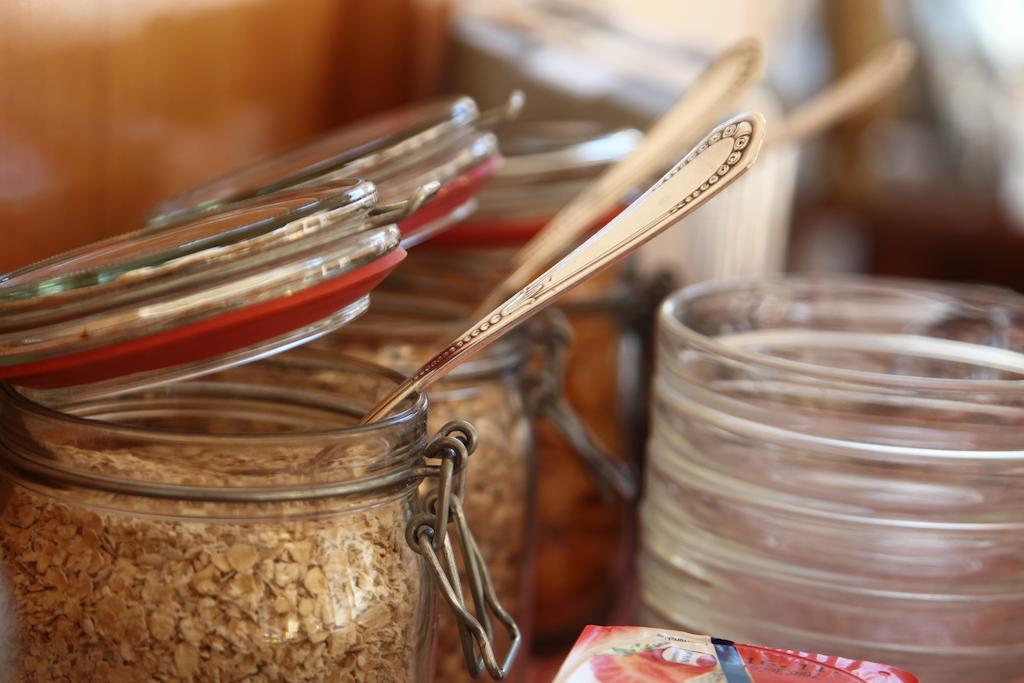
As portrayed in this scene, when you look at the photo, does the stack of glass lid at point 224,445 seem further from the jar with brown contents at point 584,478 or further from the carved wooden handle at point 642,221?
the jar with brown contents at point 584,478

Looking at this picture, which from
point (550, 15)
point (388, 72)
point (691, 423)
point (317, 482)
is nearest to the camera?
point (317, 482)

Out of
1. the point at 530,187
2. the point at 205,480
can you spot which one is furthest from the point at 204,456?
the point at 530,187

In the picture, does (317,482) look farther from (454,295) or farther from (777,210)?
(777,210)

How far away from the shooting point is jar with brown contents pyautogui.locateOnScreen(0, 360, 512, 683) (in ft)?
0.97

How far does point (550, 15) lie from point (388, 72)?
0.22m

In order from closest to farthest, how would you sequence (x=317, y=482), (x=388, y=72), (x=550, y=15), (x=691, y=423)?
(x=317, y=482)
(x=691, y=423)
(x=388, y=72)
(x=550, y=15)

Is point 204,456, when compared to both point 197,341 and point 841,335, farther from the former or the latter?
point 841,335

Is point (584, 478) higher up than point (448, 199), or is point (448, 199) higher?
point (448, 199)

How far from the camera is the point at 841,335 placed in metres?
0.49

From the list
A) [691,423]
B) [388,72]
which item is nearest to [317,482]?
[691,423]

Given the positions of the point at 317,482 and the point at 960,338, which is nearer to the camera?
the point at 317,482

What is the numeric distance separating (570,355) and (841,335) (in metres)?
0.12

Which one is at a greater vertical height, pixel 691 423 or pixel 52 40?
pixel 52 40

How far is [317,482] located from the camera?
1.00 ft
